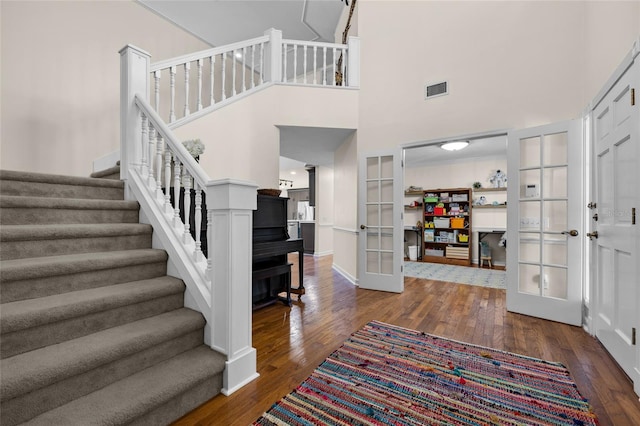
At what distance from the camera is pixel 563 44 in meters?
2.91

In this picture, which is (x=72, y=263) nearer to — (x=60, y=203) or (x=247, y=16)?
(x=60, y=203)

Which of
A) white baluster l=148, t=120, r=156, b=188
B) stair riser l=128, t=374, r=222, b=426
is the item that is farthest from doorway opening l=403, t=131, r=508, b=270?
stair riser l=128, t=374, r=222, b=426

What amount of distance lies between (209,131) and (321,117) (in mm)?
1633

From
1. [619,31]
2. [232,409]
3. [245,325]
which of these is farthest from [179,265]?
A: [619,31]

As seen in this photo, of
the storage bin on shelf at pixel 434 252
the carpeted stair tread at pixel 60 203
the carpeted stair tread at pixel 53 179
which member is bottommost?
the storage bin on shelf at pixel 434 252

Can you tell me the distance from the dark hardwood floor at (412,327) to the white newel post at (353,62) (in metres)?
3.09

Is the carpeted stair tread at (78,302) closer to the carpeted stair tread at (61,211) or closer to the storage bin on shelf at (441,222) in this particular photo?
the carpeted stair tread at (61,211)

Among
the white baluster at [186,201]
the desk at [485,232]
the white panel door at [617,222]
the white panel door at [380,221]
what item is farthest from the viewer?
the desk at [485,232]

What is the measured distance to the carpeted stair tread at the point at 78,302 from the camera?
3.90ft

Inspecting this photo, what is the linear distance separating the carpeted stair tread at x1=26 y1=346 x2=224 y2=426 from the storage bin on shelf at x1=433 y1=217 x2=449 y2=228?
6.07 metres

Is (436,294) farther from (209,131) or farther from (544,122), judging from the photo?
(209,131)

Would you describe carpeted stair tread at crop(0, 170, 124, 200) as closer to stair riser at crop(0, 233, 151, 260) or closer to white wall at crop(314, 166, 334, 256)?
stair riser at crop(0, 233, 151, 260)

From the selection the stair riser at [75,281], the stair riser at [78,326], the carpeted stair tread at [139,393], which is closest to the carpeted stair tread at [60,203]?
the stair riser at [75,281]

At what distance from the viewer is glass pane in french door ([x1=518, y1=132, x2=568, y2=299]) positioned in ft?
9.12
